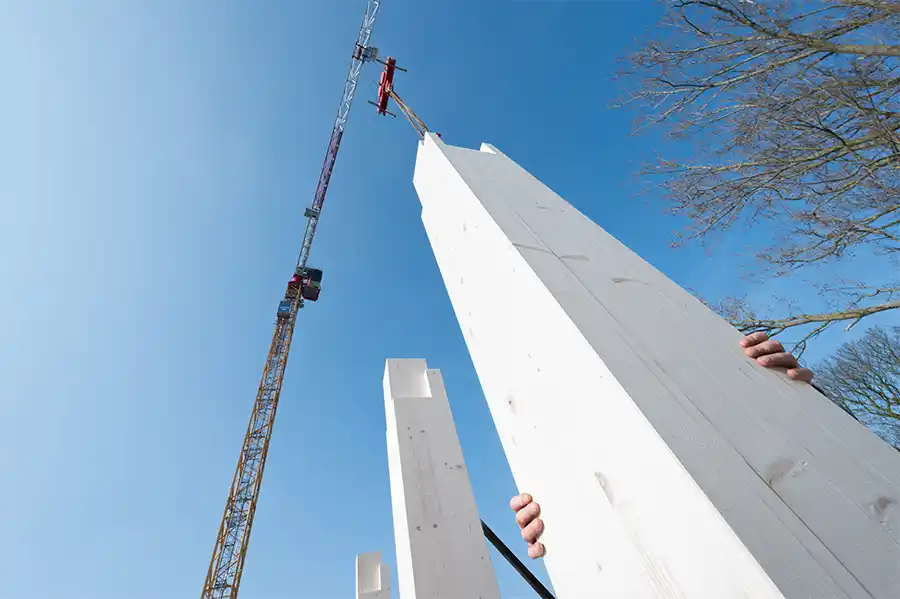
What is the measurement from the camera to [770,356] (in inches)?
25.9

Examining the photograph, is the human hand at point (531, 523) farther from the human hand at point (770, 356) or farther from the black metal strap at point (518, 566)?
the black metal strap at point (518, 566)

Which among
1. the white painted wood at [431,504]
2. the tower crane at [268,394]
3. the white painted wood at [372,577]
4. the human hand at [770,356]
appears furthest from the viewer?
the tower crane at [268,394]

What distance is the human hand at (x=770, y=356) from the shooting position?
0.66 metres

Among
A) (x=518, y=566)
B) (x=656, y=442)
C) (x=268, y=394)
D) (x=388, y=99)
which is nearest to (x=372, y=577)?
(x=518, y=566)

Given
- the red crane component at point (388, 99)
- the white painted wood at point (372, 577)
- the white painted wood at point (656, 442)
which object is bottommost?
the white painted wood at point (656, 442)

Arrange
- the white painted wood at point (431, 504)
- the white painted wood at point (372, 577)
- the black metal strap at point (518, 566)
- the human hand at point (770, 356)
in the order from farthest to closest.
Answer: the white painted wood at point (372, 577), the black metal strap at point (518, 566), the white painted wood at point (431, 504), the human hand at point (770, 356)

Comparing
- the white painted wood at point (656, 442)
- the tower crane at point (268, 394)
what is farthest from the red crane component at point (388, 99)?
the tower crane at point (268, 394)

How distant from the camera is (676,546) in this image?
0.46 meters

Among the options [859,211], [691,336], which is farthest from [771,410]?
[859,211]

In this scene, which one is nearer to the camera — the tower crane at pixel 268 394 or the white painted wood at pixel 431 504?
the white painted wood at pixel 431 504

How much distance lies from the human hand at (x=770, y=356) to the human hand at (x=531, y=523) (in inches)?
18.6

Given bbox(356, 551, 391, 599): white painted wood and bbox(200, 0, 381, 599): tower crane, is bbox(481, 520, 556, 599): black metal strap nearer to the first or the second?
Result: bbox(356, 551, 391, 599): white painted wood

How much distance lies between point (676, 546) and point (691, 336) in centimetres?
36

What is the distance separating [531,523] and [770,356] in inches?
20.6
